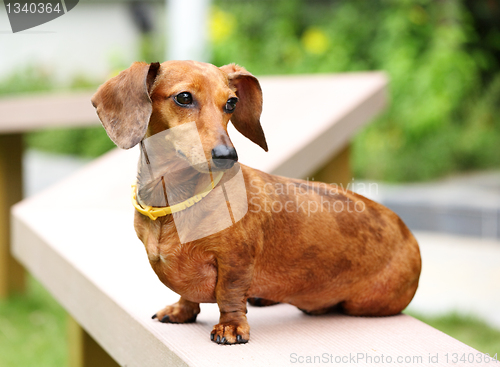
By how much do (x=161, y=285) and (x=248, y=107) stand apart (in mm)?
616

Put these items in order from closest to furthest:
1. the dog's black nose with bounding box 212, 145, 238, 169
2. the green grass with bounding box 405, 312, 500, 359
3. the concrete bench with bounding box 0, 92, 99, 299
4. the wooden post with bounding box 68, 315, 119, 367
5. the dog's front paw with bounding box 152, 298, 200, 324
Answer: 1. the dog's black nose with bounding box 212, 145, 238, 169
2. the dog's front paw with bounding box 152, 298, 200, 324
3. the wooden post with bounding box 68, 315, 119, 367
4. the green grass with bounding box 405, 312, 500, 359
5. the concrete bench with bounding box 0, 92, 99, 299

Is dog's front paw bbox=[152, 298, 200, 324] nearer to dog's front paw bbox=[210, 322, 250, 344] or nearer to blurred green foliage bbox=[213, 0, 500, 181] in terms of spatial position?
dog's front paw bbox=[210, 322, 250, 344]

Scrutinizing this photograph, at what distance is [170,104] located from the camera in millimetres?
1015

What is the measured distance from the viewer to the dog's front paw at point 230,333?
114 centimetres

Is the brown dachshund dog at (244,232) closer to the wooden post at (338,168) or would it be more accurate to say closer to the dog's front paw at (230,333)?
the dog's front paw at (230,333)

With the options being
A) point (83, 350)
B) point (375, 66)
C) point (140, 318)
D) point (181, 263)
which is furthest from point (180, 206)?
point (375, 66)

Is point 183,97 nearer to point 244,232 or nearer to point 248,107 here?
point 248,107

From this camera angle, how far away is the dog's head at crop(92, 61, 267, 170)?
99cm

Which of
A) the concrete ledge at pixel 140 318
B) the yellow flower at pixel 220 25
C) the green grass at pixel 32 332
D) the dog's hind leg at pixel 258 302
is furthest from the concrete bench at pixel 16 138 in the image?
the yellow flower at pixel 220 25

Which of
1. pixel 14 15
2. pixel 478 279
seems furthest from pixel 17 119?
pixel 478 279

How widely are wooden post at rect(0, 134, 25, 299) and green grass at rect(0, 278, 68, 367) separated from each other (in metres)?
0.10

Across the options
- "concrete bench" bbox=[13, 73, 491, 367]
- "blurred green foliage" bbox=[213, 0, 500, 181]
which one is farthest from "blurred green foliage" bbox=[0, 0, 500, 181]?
"concrete bench" bbox=[13, 73, 491, 367]

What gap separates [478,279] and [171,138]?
3.05 meters

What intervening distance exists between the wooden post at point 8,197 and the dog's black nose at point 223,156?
10.00 ft
